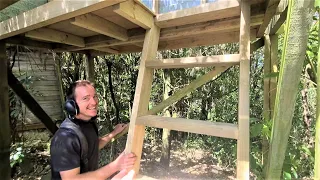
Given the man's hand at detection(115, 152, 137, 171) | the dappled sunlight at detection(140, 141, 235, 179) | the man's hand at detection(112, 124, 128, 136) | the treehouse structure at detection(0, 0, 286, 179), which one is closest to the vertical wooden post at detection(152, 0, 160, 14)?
the treehouse structure at detection(0, 0, 286, 179)

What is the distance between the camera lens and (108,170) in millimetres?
1271

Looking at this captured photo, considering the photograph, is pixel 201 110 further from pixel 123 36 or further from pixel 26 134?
pixel 26 134

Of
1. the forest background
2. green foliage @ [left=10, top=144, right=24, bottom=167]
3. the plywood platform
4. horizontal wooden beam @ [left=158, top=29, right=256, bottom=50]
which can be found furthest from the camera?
the forest background

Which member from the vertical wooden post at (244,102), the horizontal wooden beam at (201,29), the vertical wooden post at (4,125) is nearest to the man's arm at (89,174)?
the vertical wooden post at (244,102)

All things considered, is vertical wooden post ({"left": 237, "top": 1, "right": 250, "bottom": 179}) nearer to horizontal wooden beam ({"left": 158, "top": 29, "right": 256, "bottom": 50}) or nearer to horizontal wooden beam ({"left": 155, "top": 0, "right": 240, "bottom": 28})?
horizontal wooden beam ({"left": 155, "top": 0, "right": 240, "bottom": 28})

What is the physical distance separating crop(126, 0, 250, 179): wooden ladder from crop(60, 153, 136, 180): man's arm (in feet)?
0.15

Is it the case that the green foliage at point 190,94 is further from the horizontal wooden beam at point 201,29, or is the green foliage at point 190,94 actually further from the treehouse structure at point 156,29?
the treehouse structure at point 156,29

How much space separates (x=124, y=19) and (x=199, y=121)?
0.96m

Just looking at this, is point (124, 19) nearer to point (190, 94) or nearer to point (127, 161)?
point (127, 161)

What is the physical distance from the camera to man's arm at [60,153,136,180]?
1.16 meters

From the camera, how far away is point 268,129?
1.54 meters

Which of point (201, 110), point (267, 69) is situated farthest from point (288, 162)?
point (201, 110)

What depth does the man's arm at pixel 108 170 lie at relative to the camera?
1.16m

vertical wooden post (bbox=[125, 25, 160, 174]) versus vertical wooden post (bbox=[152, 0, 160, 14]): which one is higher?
vertical wooden post (bbox=[152, 0, 160, 14])
